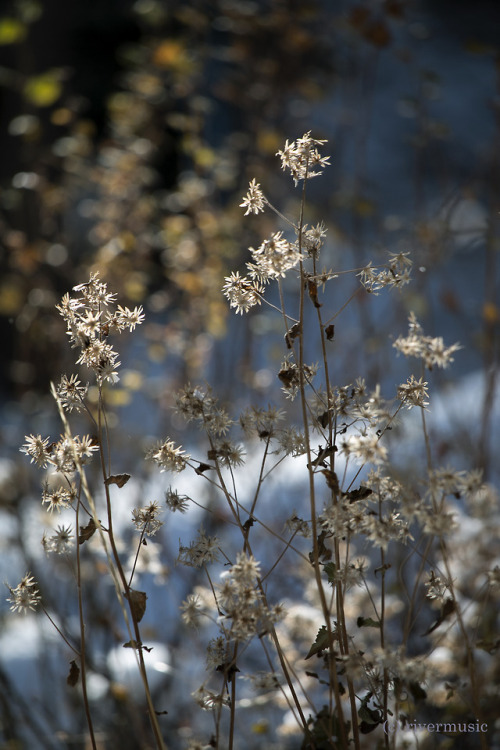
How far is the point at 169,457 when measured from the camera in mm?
466

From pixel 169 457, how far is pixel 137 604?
0.36ft

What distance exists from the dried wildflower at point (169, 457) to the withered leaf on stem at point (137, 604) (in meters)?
0.09

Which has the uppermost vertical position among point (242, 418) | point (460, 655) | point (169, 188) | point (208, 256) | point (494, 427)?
point (169, 188)

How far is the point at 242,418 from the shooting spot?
490 millimetres

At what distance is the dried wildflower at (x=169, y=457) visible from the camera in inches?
18.3

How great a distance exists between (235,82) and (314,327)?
857 millimetres

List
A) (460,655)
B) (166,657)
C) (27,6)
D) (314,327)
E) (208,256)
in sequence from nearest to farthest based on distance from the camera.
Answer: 1. (460,655)
2. (27,6)
3. (166,657)
4. (208,256)
5. (314,327)

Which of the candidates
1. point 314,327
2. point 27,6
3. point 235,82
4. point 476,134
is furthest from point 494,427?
point 27,6

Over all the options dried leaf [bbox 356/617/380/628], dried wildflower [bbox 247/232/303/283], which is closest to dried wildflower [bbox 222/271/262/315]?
dried wildflower [bbox 247/232/303/283]

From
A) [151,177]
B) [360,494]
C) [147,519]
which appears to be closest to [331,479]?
[360,494]

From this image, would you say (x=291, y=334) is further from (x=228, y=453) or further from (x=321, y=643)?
(x=321, y=643)

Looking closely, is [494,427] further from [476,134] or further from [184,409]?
[184,409]

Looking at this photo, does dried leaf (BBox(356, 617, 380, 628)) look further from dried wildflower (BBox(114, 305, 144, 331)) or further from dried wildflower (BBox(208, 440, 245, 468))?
dried wildflower (BBox(114, 305, 144, 331))

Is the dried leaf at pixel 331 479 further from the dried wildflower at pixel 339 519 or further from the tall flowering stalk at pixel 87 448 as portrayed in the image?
the tall flowering stalk at pixel 87 448
